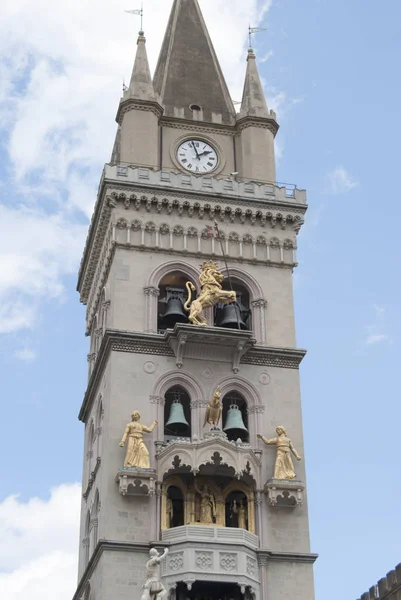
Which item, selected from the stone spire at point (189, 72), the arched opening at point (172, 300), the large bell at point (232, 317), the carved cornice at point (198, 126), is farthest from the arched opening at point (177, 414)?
the stone spire at point (189, 72)

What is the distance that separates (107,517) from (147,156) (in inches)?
695

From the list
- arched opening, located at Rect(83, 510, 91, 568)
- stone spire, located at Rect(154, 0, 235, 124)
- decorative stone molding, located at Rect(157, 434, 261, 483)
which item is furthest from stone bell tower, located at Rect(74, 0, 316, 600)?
arched opening, located at Rect(83, 510, 91, 568)

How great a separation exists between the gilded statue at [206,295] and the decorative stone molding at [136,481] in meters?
7.03

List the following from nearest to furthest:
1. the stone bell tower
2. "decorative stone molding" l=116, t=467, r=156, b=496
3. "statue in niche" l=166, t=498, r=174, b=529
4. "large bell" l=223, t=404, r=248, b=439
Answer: the stone bell tower < "decorative stone molding" l=116, t=467, r=156, b=496 < "statue in niche" l=166, t=498, r=174, b=529 < "large bell" l=223, t=404, r=248, b=439

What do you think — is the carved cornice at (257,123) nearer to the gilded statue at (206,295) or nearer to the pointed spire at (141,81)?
the pointed spire at (141,81)

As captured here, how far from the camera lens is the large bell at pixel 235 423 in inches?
1730

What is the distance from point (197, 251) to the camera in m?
47.6

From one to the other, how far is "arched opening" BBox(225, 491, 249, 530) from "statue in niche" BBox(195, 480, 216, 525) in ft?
3.29

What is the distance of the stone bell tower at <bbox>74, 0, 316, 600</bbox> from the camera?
4097 centimetres

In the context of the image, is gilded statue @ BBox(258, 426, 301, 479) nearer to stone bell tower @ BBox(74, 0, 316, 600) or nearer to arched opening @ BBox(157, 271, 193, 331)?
stone bell tower @ BBox(74, 0, 316, 600)

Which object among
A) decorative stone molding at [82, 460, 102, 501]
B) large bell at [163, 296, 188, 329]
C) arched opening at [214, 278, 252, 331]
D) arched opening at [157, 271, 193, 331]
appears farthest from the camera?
arched opening at [214, 278, 252, 331]

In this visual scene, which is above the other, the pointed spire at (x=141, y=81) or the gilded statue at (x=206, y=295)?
the pointed spire at (x=141, y=81)

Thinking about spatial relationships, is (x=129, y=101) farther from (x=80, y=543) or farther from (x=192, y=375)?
(x=80, y=543)

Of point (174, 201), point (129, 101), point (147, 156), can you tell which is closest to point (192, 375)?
point (174, 201)
